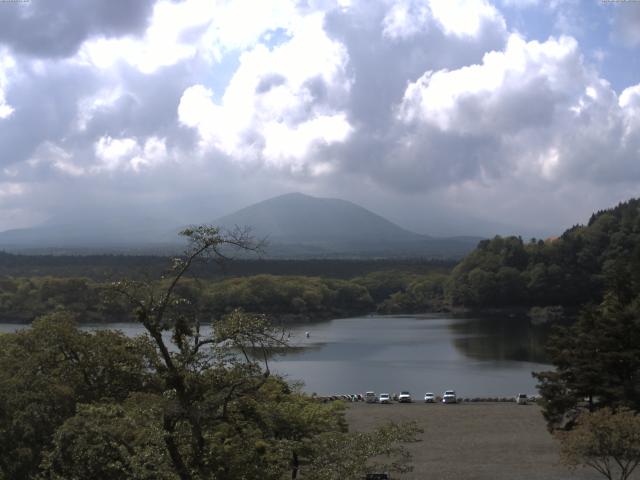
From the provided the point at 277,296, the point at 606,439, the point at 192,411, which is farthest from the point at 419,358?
the point at 192,411

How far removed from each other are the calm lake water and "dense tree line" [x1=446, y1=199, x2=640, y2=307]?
9416 millimetres

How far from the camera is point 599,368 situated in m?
15.5

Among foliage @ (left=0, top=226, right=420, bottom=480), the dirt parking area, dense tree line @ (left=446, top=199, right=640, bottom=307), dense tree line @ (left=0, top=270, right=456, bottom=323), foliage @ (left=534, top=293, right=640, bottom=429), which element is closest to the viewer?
foliage @ (left=0, top=226, right=420, bottom=480)

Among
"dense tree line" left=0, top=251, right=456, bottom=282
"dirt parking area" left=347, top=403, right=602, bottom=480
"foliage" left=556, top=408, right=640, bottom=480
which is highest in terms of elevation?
"dense tree line" left=0, top=251, right=456, bottom=282

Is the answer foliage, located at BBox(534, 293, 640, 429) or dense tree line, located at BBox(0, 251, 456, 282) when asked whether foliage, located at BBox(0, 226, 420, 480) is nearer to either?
foliage, located at BBox(534, 293, 640, 429)

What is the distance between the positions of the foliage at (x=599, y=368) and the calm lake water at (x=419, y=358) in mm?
9964

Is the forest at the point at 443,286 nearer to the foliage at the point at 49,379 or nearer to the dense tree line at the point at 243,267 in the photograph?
the dense tree line at the point at 243,267

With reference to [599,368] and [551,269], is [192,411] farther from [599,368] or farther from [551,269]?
[551,269]

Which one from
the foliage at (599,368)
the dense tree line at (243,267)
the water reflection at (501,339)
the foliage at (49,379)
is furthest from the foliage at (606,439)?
the dense tree line at (243,267)

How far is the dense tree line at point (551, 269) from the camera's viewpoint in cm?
6406

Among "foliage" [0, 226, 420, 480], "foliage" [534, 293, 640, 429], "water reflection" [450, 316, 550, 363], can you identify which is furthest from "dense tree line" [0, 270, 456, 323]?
"foliage" [0, 226, 420, 480]

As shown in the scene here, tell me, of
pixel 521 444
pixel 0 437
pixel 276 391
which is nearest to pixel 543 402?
pixel 521 444

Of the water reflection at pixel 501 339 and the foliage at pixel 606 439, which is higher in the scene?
the foliage at pixel 606 439

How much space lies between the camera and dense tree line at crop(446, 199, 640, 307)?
6406 centimetres
